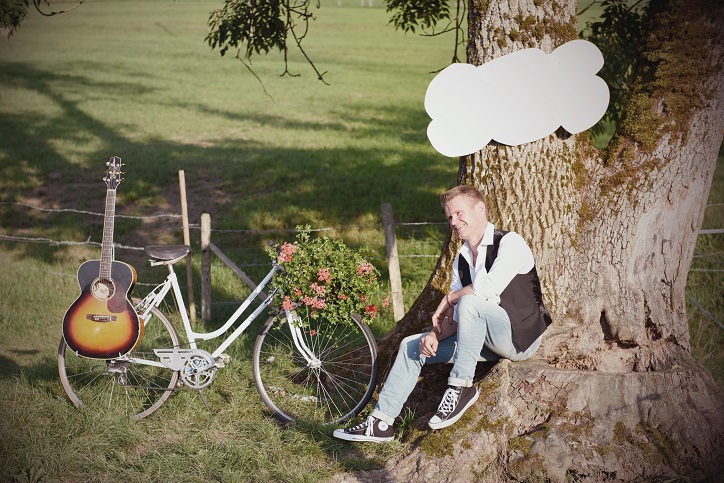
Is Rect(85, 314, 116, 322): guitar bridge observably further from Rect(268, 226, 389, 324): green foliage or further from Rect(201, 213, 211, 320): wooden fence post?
Rect(201, 213, 211, 320): wooden fence post

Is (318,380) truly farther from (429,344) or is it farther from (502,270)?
(502,270)

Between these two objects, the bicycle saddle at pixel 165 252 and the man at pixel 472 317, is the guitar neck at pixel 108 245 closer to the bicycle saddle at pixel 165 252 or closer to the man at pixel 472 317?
the bicycle saddle at pixel 165 252

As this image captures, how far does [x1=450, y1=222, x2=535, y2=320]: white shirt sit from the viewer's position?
4.79 m

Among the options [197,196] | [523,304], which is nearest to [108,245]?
[523,304]

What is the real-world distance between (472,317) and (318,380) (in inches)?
59.5

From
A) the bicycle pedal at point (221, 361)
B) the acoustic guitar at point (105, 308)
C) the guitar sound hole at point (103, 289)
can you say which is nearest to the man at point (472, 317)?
the bicycle pedal at point (221, 361)

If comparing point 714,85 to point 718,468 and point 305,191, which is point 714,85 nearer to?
point 718,468

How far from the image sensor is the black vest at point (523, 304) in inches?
193

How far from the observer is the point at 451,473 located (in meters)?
4.85

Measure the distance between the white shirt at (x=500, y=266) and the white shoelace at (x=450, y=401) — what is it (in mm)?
464

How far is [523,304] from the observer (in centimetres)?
492

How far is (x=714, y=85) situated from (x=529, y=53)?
47.8 inches

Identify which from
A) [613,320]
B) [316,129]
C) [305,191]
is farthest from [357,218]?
[316,129]

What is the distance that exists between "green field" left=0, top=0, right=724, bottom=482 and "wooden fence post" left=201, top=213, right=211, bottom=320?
0.18 m
